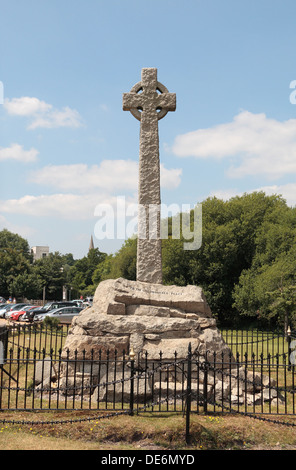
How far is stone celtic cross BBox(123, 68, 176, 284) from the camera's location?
36.7 ft

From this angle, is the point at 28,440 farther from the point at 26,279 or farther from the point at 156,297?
the point at 26,279

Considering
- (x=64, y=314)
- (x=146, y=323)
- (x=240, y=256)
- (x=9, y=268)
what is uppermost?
(x=240, y=256)

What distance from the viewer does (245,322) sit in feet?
106

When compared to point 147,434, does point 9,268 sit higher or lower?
higher

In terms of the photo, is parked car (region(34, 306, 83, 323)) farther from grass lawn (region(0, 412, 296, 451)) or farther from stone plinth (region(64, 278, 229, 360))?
grass lawn (region(0, 412, 296, 451))

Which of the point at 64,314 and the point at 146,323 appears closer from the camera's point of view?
the point at 146,323

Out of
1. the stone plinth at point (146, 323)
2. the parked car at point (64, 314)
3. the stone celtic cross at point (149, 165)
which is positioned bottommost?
the parked car at point (64, 314)

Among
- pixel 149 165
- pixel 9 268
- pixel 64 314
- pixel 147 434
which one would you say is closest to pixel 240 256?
pixel 64 314

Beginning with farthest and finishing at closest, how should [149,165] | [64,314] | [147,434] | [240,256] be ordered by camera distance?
[240,256] < [64,314] < [149,165] < [147,434]

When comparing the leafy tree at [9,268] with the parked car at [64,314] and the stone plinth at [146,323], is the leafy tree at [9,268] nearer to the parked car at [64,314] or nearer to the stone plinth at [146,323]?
the parked car at [64,314]

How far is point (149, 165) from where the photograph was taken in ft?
37.7

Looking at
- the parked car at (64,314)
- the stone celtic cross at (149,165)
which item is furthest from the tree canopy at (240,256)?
the stone celtic cross at (149,165)

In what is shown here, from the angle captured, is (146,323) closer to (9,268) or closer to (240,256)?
(240,256)

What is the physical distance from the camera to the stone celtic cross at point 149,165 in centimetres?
1117
